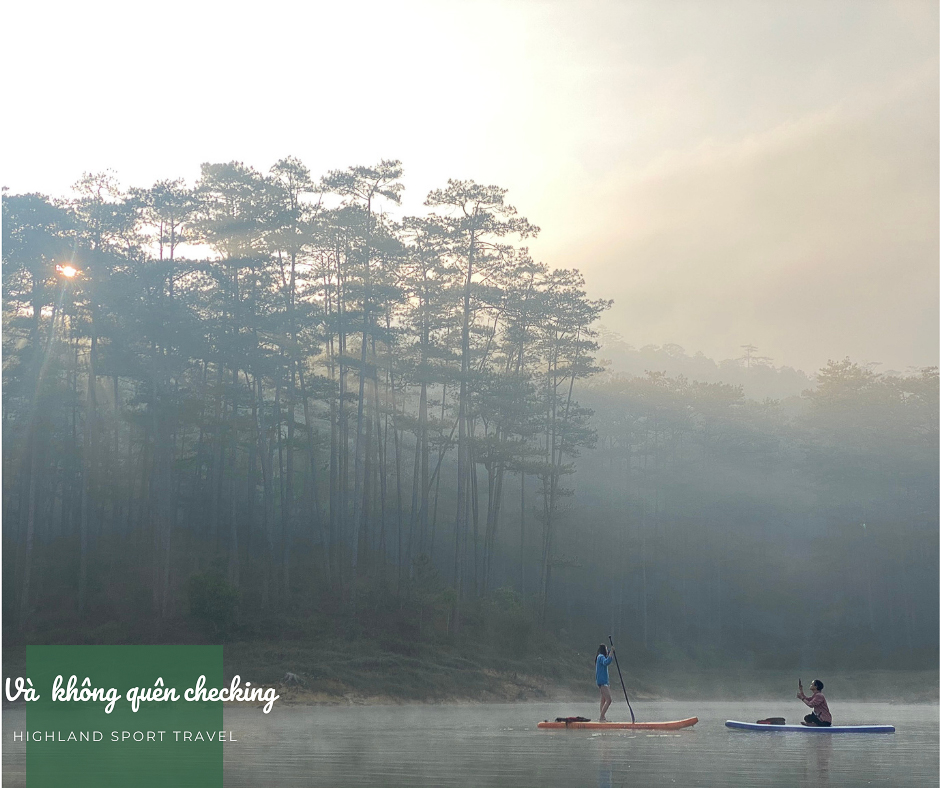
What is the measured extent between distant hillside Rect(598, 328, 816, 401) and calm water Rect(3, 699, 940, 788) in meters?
86.2

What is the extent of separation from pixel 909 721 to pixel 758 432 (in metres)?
41.0

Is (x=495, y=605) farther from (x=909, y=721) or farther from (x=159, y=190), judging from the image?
(x=159, y=190)

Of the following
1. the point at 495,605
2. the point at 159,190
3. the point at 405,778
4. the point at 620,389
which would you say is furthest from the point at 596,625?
the point at 405,778

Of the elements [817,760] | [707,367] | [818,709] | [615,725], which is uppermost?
[707,367]

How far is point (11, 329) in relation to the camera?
1510 inches

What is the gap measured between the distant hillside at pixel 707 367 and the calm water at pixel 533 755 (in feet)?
283

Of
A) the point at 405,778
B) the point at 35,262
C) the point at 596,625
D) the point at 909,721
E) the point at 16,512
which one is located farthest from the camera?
the point at 596,625

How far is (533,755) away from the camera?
43.7ft

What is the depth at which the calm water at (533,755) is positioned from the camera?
10.4 meters

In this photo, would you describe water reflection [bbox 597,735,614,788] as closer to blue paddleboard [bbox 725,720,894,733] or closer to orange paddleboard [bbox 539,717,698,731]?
orange paddleboard [bbox 539,717,698,731]

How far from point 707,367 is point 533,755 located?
351 ft

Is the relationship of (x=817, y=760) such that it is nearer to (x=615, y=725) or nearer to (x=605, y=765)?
(x=605, y=765)

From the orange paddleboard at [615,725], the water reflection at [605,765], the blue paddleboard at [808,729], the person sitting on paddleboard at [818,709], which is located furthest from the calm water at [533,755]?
the person sitting on paddleboard at [818,709]

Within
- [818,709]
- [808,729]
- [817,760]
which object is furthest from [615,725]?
[817,760]
